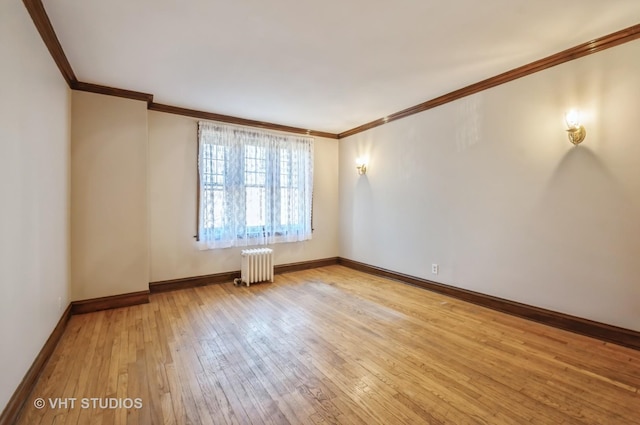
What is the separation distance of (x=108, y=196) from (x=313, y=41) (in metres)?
2.97

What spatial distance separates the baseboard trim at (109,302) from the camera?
327 centimetres

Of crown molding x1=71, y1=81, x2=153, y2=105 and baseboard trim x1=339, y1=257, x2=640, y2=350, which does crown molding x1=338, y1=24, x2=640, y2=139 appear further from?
crown molding x1=71, y1=81, x2=153, y2=105

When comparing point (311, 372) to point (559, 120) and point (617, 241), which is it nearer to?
point (617, 241)

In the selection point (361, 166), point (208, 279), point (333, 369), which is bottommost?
point (333, 369)

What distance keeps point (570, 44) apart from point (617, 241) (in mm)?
1828

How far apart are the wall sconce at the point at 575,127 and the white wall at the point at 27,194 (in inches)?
169

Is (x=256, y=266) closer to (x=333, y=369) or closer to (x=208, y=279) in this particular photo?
(x=208, y=279)

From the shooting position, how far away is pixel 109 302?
3438 millimetres

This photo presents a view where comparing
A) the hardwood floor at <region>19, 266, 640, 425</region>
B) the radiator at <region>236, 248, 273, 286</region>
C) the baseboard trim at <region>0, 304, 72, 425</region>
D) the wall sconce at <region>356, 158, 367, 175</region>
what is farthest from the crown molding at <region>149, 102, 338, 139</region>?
the baseboard trim at <region>0, 304, 72, 425</region>

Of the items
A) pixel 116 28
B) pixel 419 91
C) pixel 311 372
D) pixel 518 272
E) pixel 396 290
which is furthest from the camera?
pixel 396 290

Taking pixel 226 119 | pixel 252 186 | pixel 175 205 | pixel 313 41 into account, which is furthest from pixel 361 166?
pixel 175 205

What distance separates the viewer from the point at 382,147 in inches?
190

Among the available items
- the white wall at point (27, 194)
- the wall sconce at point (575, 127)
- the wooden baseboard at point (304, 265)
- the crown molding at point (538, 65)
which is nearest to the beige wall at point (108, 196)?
the white wall at point (27, 194)

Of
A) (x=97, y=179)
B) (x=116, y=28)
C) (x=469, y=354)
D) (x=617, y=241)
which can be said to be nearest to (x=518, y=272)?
(x=617, y=241)
